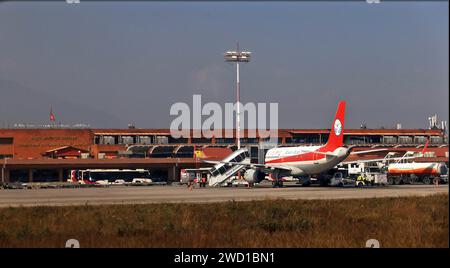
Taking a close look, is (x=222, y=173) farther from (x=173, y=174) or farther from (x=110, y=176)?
(x=173, y=174)

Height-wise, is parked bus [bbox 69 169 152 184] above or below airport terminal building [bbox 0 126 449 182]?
below

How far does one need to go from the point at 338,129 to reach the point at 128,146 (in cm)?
7476

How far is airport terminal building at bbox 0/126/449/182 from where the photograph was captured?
11831 centimetres

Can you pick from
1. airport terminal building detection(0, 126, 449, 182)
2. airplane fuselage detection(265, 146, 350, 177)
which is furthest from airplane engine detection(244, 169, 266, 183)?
airport terminal building detection(0, 126, 449, 182)

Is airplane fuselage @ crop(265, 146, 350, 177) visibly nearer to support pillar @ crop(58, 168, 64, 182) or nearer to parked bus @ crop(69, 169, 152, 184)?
parked bus @ crop(69, 169, 152, 184)

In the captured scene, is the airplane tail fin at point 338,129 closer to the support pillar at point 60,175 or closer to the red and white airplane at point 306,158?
the red and white airplane at point 306,158

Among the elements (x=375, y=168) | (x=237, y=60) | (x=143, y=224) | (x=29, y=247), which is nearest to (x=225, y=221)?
(x=143, y=224)

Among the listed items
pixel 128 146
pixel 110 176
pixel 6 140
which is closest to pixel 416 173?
pixel 110 176

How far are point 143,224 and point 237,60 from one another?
83.1 metres

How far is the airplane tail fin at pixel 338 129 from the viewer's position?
70.3 metres

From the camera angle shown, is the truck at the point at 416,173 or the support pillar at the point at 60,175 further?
the support pillar at the point at 60,175

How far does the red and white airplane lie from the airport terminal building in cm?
2805

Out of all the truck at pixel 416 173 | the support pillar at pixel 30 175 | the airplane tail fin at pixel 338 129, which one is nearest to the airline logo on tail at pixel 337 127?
the airplane tail fin at pixel 338 129
